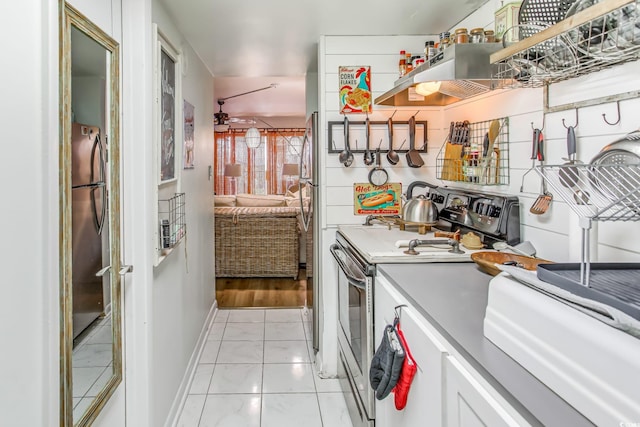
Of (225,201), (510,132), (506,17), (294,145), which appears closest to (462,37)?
(506,17)

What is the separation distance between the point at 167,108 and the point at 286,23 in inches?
35.1

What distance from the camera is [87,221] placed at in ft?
4.45

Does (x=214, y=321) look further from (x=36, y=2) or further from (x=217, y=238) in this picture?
(x=36, y=2)

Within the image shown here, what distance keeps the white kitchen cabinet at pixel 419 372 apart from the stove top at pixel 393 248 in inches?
9.0

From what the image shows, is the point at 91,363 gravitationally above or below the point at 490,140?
below

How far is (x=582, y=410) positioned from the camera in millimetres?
687

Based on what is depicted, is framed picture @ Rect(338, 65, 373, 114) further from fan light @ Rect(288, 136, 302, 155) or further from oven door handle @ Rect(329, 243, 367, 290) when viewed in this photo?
fan light @ Rect(288, 136, 302, 155)

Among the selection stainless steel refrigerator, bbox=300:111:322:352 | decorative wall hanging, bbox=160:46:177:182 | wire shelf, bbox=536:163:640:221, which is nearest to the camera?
wire shelf, bbox=536:163:640:221

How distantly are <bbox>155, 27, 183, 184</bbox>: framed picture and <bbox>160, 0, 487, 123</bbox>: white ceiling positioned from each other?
281 mm

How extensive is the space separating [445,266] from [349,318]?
Answer: 0.70 meters

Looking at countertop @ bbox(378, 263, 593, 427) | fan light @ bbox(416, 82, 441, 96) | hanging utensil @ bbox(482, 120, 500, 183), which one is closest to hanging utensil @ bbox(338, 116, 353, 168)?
fan light @ bbox(416, 82, 441, 96)

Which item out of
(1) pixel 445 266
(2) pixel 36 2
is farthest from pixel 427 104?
(2) pixel 36 2

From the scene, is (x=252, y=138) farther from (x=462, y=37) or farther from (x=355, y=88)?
(x=462, y=37)

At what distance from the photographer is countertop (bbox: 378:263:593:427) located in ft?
2.36
